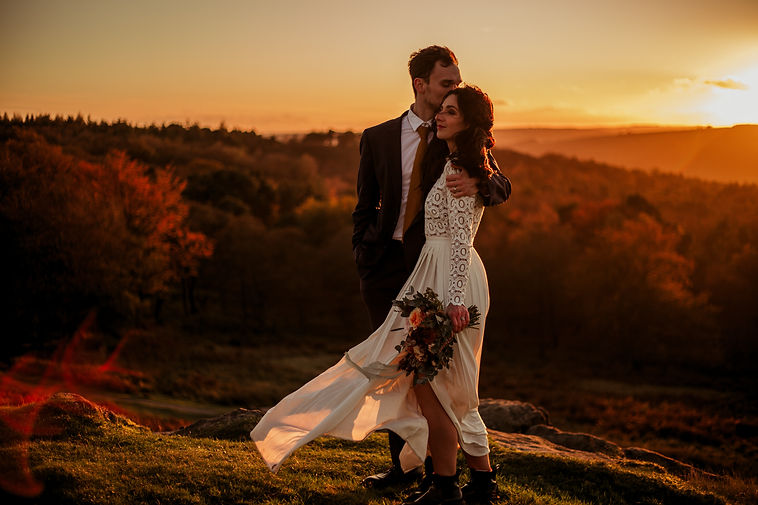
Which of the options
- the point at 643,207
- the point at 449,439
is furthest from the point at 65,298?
the point at 643,207

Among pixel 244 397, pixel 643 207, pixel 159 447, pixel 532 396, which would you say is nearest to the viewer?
pixel 159 447

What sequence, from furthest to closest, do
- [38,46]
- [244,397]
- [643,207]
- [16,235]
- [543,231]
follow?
[643,207] → [543,231] → [16,235] → [244,397] → [38,46]

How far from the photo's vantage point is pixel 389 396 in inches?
196

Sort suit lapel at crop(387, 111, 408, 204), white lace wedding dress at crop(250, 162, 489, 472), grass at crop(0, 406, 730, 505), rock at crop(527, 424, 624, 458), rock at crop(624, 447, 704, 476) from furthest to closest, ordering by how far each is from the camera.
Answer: rock at crop(527, 424, 624, 458)
rock at crop(624, 447, 704, 476)
suit lapel at crop(387, 111, 408, 204)
grass at crop(0, 406, 730, 505)
white lace wedding dress at crop(250, 162, 489, 472)

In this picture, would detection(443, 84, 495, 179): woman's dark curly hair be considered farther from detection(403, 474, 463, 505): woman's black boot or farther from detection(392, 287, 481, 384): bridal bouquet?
detection(403, 474, 463, 505): woman's black boot

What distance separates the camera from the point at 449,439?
16.1 ft

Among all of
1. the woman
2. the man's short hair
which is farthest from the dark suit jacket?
the man's short hair

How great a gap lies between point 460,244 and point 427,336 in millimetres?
655

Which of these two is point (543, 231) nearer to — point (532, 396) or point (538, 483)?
point (532, 396)

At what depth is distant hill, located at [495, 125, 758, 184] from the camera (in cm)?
5178

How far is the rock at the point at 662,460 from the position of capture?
31.8 ft

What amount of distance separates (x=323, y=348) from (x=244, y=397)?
1727cm

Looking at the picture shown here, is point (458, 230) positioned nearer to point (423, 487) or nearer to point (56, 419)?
point (423, 487)

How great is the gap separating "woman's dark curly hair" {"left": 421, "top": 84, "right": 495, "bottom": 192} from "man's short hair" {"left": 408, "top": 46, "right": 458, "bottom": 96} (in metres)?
0.64
